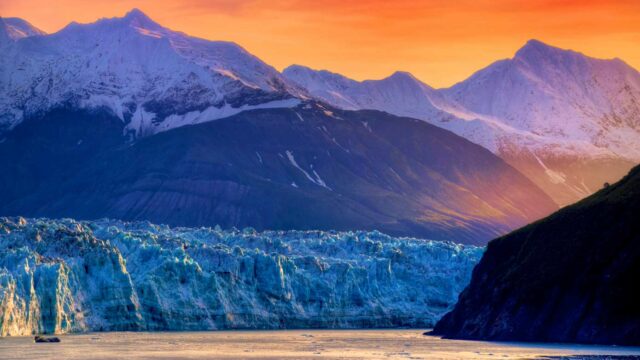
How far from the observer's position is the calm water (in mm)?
147500

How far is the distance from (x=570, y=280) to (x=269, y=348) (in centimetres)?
3569

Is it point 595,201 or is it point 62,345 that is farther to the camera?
point 595,201

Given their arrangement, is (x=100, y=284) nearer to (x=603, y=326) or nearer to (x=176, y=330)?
(x=176, y=330)

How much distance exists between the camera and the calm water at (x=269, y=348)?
147500 mm

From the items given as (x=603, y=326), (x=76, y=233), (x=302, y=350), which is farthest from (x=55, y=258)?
(x=603, y=326)

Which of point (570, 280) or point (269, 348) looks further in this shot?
point (269, 348)

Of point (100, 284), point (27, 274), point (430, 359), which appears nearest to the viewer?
point (430, 359)

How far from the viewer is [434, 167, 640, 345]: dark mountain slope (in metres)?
152

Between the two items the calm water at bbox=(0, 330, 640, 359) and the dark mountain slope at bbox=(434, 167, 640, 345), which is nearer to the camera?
the calm water at bbox=(0, 330, 640, 359)

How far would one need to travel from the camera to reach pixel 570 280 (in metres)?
160

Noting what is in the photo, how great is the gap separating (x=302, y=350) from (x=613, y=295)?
118 feet

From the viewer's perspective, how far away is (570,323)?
6220 inches

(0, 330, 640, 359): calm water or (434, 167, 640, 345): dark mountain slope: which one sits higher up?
(434, 167, 640, 345): dark mountain slope

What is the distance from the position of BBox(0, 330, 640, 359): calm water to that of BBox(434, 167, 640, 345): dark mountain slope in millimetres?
3989
